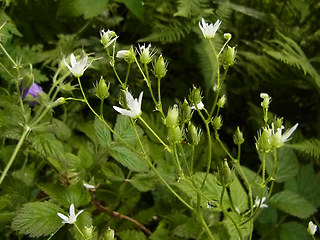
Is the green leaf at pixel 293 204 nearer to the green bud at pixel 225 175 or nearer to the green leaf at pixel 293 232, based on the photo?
the green leaf at pixel 293 232

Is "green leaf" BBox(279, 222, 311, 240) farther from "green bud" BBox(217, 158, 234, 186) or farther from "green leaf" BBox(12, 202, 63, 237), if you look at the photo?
"green leaf" BBox(12, 202, 63, 237)

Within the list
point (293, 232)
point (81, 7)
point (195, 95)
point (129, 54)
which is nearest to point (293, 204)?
point (293, 232)

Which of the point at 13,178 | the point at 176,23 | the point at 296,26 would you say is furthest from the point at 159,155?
the point at 296,26

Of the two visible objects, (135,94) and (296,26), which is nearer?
(135,94)

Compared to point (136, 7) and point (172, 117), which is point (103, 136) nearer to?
point (172, 117)

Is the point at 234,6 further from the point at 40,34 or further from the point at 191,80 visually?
the point at 40,34
